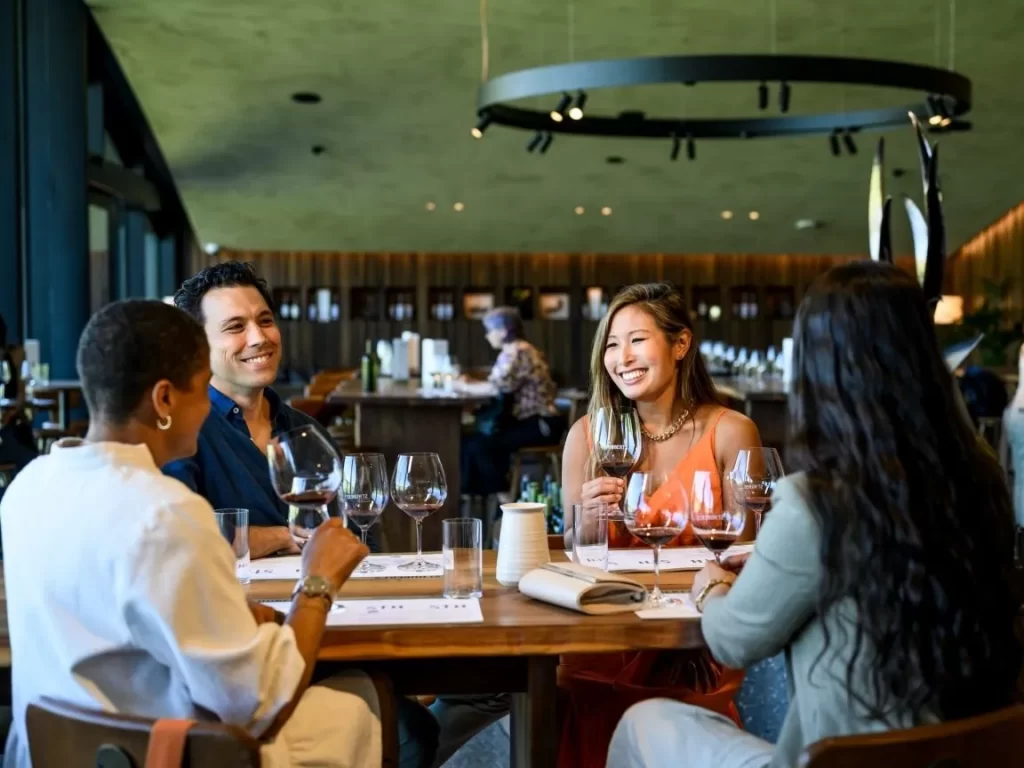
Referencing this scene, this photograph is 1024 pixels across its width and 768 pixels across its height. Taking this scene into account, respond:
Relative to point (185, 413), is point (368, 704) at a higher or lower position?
lower

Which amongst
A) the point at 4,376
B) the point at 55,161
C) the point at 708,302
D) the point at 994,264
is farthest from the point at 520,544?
the point at 708,302

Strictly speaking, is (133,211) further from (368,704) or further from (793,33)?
(368,704)

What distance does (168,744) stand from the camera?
4.76 feet

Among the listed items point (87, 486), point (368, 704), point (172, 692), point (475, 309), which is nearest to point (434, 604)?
point (368, 704)

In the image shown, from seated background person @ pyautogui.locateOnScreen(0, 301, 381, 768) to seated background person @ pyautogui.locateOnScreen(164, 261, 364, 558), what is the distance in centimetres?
90

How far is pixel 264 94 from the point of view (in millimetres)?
12523

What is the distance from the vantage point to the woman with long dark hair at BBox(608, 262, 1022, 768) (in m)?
1.56

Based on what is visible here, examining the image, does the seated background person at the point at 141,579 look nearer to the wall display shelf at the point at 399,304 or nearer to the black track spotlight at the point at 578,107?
the black track spotlight at the point at 578,107

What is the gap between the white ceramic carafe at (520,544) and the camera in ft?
7.34

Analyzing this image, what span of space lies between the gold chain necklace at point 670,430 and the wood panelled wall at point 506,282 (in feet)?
49.2

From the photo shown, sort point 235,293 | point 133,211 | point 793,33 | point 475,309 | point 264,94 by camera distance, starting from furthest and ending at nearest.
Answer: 1. point 475,309
2. point 133,211
3. point 264,94
4. point 793,33
5. point 235,293

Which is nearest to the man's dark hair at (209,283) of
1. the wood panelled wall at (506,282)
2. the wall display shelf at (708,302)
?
the wood panelled wall at (506,282)

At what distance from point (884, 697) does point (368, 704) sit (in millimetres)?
852

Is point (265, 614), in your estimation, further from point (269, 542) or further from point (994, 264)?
point (994, 264)
